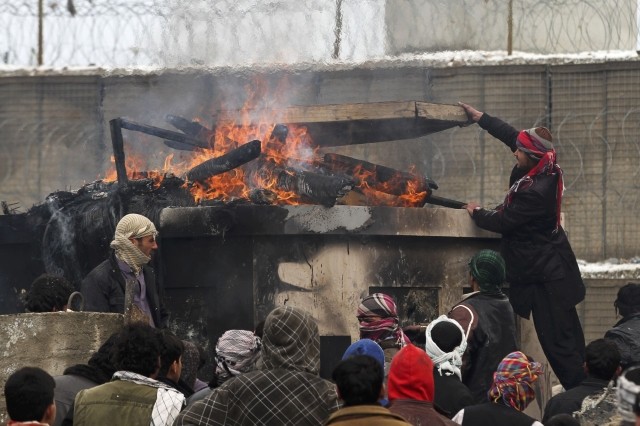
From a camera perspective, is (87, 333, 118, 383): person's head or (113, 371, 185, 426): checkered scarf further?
(87, 333, 118, 383): person's head

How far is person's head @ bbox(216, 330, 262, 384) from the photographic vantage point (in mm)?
6555

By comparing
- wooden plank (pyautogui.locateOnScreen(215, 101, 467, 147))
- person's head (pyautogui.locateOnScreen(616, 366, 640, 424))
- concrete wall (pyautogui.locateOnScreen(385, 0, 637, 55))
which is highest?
concrete wall (pyautogui.locateOnScreen(385, 0, 637, 55))

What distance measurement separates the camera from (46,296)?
24.5ft

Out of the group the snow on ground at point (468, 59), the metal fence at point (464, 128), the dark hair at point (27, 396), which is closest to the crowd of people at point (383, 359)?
the dark hair at point (27, 396)

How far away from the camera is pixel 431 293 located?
385 inches

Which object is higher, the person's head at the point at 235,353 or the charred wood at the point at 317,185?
the charred wood at the point at 317,185

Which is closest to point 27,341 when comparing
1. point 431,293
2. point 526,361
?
point 526,361

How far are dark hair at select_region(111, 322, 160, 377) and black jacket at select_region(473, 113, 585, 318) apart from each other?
403 cm

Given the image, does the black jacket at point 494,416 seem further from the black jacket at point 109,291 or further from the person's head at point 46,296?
the black jacket at point 109,291

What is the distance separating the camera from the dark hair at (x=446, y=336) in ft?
23.1

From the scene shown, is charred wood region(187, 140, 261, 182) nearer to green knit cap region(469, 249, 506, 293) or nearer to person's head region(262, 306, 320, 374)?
green knit cap region(469, 249, 506, 293)

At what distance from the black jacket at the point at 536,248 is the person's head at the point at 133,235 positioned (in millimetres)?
2549

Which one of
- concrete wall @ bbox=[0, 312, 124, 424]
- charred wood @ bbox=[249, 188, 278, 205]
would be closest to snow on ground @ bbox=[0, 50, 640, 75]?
charred wood @ bbox=[249, 188, 278, 205]

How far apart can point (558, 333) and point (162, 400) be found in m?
4.19
